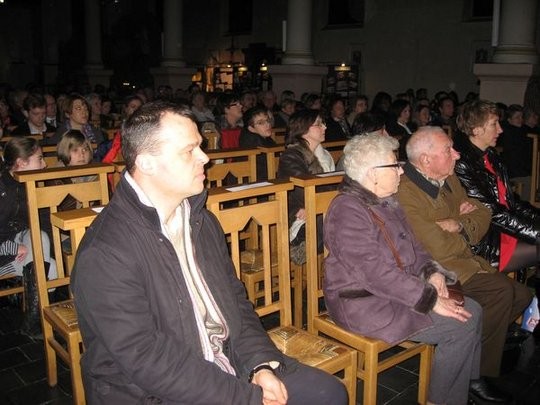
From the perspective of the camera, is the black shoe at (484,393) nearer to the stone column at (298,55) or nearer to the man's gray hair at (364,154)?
the man's gray hair at (364,154)

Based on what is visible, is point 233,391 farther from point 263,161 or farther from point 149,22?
point 149,22

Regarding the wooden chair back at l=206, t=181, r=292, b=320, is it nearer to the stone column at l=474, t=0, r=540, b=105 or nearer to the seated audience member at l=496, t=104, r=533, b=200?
the seated audience member at l=496, t=104, r=533, b=200

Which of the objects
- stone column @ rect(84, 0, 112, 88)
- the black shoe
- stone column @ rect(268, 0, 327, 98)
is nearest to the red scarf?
the black shoe

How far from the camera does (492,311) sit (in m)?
2.66

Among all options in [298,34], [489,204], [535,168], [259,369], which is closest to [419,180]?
[489,204]

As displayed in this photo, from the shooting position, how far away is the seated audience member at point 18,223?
308cm

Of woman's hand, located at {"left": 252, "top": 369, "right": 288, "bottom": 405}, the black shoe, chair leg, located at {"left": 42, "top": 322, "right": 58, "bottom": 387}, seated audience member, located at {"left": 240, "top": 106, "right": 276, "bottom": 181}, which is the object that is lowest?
the black shoe

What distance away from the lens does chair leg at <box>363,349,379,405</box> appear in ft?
7.30

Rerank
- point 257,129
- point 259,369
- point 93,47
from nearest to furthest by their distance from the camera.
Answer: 1. point 259,369
2. point 257,129
3. point 93,47

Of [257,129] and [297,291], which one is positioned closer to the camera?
[297,291]

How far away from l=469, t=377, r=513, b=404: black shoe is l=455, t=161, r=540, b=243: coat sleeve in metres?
1.01

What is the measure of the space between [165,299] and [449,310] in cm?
131

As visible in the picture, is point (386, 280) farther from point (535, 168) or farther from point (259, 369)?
point (535, 168)

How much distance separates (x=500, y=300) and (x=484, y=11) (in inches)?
460
